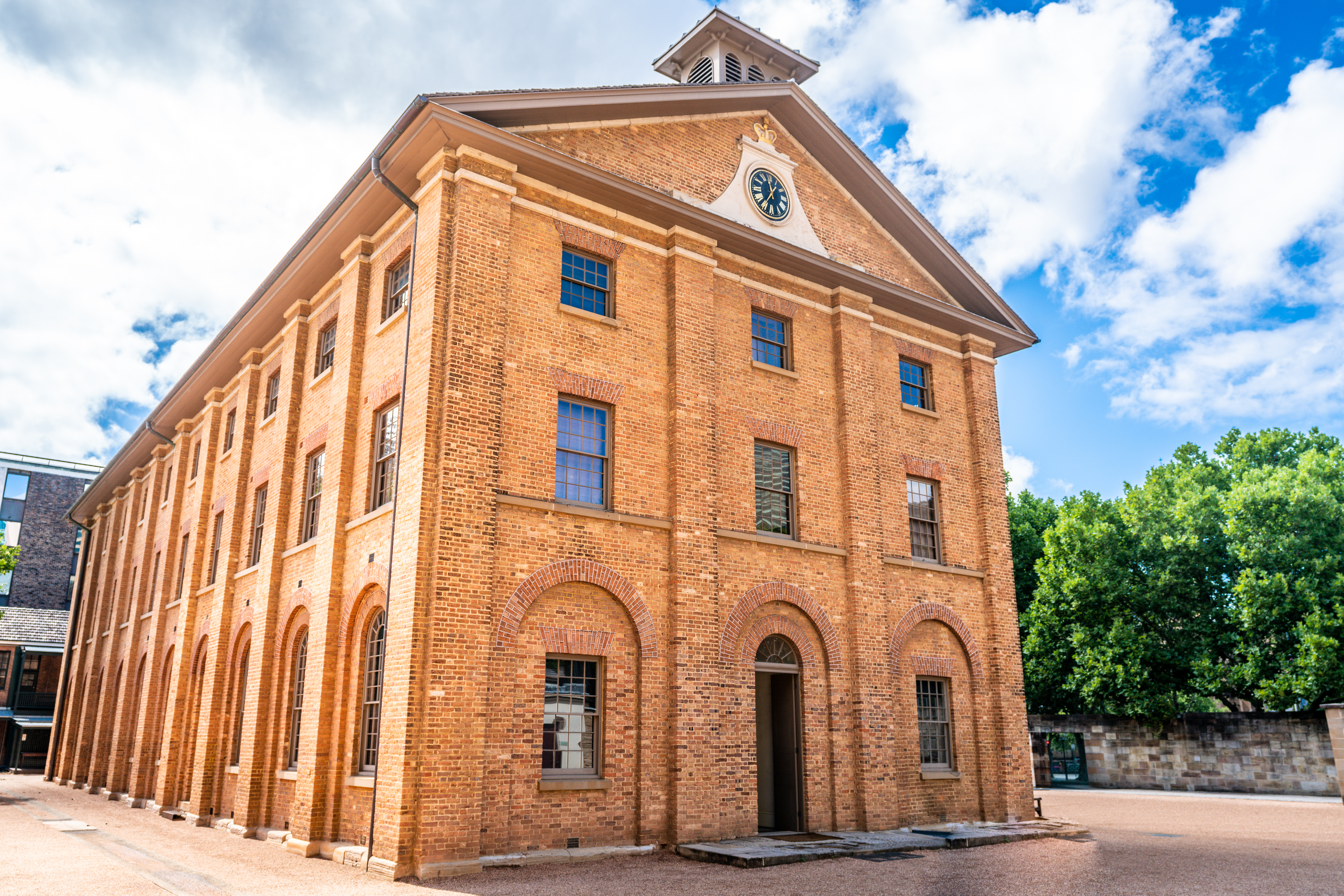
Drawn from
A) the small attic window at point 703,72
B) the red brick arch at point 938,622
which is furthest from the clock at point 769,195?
the red brick arch at point 938,622

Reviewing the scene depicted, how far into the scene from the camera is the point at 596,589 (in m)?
14.4

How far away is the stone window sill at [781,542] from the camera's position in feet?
52.5

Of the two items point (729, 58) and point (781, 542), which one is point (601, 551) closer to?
point (781, 542)

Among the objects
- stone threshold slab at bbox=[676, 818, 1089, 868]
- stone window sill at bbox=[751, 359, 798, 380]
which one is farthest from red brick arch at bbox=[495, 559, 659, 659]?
stone window sill at bbox=[751, 359, 798, 380]

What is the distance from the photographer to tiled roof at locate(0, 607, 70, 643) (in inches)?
1786

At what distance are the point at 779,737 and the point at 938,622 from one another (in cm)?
443

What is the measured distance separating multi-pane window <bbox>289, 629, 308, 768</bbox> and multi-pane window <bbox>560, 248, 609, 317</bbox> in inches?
304

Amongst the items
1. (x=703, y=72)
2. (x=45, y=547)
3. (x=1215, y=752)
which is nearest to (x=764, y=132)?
(x=703, y=72)

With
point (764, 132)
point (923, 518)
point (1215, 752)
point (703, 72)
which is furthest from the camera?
point (1215, 752)

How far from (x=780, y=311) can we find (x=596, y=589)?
709cm

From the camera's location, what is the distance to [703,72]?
70.0 feet

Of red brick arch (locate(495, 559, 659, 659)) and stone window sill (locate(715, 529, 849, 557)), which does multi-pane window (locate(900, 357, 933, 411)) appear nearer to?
stone window sill (locate(715, 529, 849, 557))

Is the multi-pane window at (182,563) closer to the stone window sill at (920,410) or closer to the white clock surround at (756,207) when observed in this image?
the white clock surround at (756,207)

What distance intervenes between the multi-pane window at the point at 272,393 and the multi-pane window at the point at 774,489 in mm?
11378
